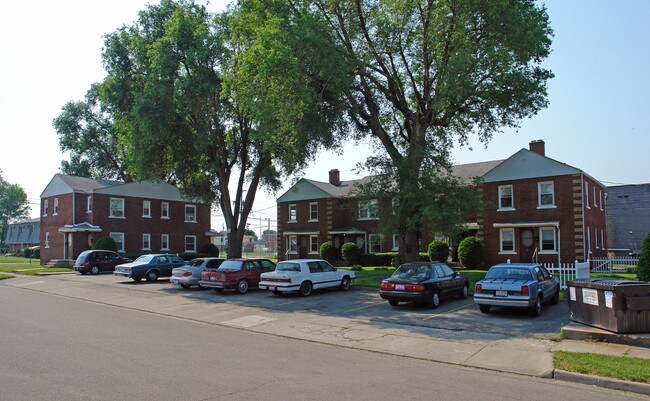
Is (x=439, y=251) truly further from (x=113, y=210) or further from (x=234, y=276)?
(x=113, y=210)

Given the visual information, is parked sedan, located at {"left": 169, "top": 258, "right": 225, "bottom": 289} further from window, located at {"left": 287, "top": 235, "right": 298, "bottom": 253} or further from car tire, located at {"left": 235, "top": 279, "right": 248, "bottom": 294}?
window, located at {"left": 287, "top": 235, "right": 298, "bottom": 253}

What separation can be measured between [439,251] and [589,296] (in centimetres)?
2405

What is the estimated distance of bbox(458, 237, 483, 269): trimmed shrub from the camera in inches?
1298

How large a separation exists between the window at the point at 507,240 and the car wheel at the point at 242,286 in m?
19.8

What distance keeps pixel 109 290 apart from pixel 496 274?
1834cm

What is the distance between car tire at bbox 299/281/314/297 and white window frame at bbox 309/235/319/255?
24263 millimetres

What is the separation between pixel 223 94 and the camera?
25875 millimetres

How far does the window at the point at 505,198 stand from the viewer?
33656 millimetres

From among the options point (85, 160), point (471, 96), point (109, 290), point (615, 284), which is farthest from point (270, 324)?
point (85, 160)

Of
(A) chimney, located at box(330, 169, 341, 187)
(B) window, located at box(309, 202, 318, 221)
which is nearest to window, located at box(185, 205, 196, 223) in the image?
(B) window, located at box(309, 202, 318, 221)

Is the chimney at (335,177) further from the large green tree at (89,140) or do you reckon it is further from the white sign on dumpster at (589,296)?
the white sign on dumpster at (589,296)

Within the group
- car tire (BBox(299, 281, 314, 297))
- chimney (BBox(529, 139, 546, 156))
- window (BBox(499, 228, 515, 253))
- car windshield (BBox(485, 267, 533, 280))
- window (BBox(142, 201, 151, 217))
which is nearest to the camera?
car windshield (BBox(485, 267, 533, 280))

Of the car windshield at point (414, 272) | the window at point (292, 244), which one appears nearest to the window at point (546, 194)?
the car windshield at point (414, 272)

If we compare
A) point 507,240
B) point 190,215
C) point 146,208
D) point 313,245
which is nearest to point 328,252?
point 313,245
